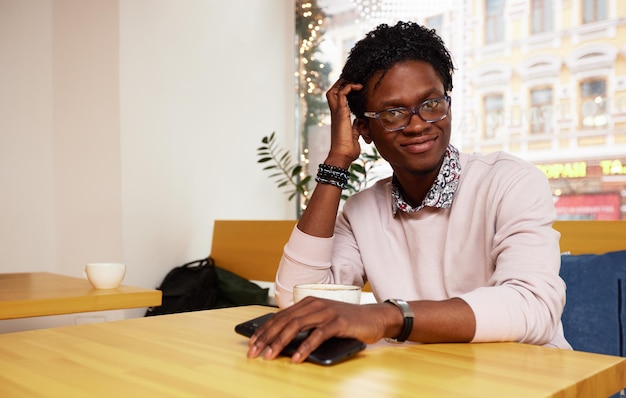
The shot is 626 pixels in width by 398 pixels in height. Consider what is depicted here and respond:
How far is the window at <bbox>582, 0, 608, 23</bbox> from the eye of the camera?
3.22 meters

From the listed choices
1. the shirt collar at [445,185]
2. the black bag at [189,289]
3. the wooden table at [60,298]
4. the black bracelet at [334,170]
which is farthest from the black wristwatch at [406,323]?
the black bag at [189,289]

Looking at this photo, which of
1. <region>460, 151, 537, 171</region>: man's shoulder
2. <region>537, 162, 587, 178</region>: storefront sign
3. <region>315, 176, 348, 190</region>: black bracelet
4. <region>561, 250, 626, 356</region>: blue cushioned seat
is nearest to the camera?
<region>460, 151, 537, 171</region>: man's shoulder

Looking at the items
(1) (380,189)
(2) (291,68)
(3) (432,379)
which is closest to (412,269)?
(1) (380,189)

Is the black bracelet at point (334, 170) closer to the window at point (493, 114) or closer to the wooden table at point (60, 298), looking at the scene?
the wooden table at point (60, 298)

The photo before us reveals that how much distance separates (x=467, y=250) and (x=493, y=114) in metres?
2.42

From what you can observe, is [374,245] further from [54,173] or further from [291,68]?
[291,68]

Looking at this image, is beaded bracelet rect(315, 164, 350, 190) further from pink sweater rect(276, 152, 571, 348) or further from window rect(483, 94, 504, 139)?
window rect(483, 94, 504, 139)

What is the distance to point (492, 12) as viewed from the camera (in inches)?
144

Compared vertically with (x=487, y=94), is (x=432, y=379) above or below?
below

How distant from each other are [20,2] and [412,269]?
2.86 meters

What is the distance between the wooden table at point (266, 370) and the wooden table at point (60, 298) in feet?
2.61

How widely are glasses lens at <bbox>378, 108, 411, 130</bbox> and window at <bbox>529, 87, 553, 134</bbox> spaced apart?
2254 mm

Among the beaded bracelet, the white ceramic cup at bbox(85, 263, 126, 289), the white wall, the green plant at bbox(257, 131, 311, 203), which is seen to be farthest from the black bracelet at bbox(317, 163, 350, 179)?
the green plant at bbox(257, 131, 311, 203)

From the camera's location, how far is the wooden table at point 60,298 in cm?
181
